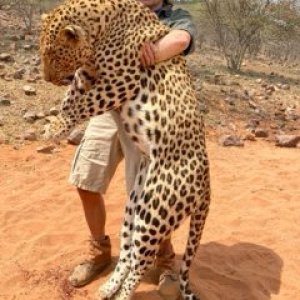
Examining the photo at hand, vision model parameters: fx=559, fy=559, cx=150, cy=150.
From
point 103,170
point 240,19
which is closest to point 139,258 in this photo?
point 103,170

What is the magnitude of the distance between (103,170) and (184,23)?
1014 millimetres

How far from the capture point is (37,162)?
238 inches

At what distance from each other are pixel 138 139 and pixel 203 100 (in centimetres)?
663

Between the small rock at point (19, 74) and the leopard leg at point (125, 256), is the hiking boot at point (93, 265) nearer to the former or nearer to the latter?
the leopard leg at point (125, 256)

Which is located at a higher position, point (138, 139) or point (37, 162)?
point (138, 139)

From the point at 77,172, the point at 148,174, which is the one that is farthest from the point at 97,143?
the point at 148,174

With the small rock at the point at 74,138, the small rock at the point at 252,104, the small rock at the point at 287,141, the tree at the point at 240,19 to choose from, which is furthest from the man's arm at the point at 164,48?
the tree at the point at 240,19

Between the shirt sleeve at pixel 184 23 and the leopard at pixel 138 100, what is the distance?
0.48 ft

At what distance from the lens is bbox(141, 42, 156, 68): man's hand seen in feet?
8.50

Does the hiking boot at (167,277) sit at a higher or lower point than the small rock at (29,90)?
lower

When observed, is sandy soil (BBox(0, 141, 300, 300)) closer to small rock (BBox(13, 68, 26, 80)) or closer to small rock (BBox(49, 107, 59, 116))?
small rock (BBox(49, 107, 59, 116))

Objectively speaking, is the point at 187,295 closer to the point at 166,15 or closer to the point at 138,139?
the point at 138,139

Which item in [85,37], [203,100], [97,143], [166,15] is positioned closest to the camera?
[85,37]

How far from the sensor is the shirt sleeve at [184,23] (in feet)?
9.76
